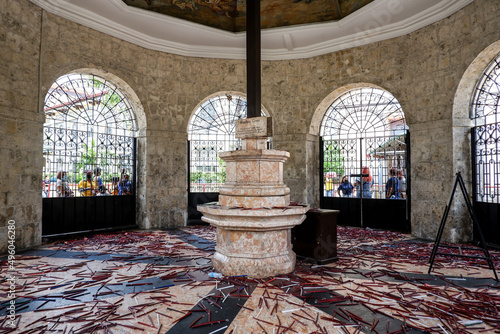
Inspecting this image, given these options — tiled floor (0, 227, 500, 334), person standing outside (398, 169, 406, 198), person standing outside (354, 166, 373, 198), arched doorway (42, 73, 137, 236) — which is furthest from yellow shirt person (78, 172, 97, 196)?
person standing outside (398, 169, 406, 198)

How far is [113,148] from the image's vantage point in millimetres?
7965

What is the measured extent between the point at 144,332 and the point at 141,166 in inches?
241

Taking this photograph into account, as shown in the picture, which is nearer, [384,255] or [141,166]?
[384,255]

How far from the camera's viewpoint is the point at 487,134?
6.22m

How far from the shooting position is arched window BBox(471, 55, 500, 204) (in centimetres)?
604

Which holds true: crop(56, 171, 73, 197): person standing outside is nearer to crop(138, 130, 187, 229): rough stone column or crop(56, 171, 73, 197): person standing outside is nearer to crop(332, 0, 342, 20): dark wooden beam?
crop(138, 130, 187, 229): rough stone column

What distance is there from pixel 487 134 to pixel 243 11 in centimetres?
649

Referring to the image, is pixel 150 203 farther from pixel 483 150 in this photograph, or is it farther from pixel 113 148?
pixel 483 150

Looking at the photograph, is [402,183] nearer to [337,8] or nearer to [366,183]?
[366,183]

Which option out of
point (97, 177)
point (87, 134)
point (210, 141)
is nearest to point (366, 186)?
point (210, 141)

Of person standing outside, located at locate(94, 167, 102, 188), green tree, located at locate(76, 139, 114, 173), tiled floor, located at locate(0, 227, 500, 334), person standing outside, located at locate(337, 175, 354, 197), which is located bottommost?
tiled floor, located at locate(0, 227, 500, 334)

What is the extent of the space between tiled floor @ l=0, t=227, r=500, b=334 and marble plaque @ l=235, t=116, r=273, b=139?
1926mm

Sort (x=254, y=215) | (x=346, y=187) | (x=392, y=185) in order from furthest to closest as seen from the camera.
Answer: (x=346, y=187), (x=392, y=185), (x=254, y=215)

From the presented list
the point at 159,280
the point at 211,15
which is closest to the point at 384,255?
the point at 159,280
